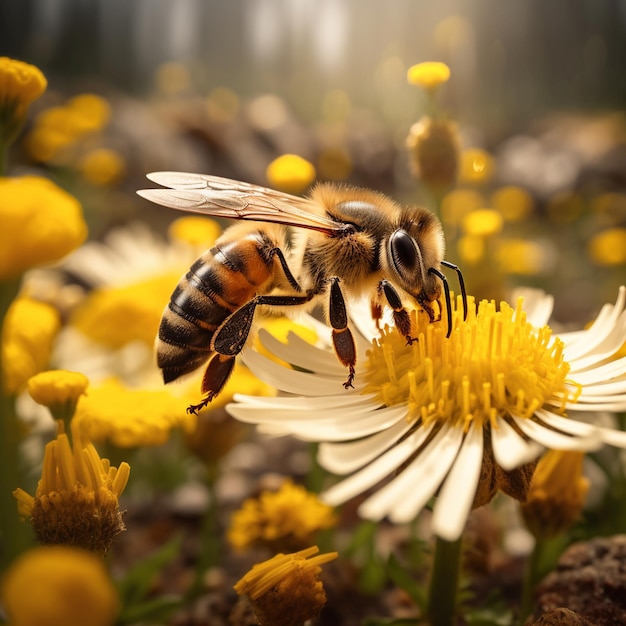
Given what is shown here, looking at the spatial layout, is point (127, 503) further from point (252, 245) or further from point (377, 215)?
point (377, 215)

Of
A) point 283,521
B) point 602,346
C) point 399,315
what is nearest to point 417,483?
point 399,315

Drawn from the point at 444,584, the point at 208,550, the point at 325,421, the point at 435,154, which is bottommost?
the point at 208,550

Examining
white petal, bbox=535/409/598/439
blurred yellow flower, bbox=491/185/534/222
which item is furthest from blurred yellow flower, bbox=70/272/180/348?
blurred yellow flower, bbox=491/185/534/222

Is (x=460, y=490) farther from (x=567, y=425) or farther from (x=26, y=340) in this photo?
(x=26, y=340)

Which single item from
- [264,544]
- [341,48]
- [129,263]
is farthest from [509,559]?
[341,48]

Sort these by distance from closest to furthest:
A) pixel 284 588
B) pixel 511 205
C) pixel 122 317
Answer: pixel 284 588 → pixel 122 317 → pixel 511 205
